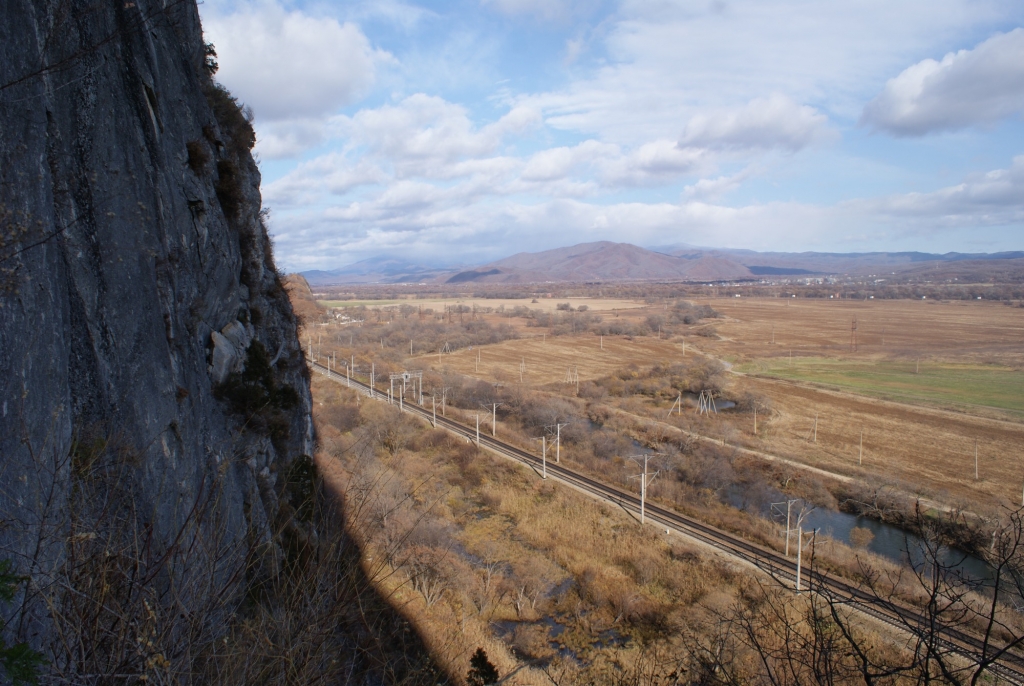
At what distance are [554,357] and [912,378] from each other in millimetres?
39900

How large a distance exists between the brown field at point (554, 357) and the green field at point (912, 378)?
1394 centimetres

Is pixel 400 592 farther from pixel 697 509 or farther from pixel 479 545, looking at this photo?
pixel 697 509

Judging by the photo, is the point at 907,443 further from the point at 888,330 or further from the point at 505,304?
the point at 505,304

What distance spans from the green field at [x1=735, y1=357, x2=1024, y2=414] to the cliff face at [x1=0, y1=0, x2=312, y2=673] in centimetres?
5667

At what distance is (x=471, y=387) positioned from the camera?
2067 inches

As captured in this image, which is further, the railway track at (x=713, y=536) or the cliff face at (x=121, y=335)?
the railway track at (x=713, y=536)

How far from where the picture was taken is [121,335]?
766 cm

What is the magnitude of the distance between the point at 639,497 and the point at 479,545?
9.68 meters

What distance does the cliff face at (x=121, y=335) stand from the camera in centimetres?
466

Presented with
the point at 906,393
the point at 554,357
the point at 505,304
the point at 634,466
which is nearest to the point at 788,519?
the point at 634,466

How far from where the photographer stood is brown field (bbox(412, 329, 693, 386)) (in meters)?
62.7

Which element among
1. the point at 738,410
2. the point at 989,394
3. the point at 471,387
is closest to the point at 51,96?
the point at 471,387

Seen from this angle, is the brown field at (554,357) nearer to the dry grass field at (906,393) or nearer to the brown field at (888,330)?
the dry grass field at (906,393)

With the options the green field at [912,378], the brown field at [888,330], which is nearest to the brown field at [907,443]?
the green field at [912,378]
